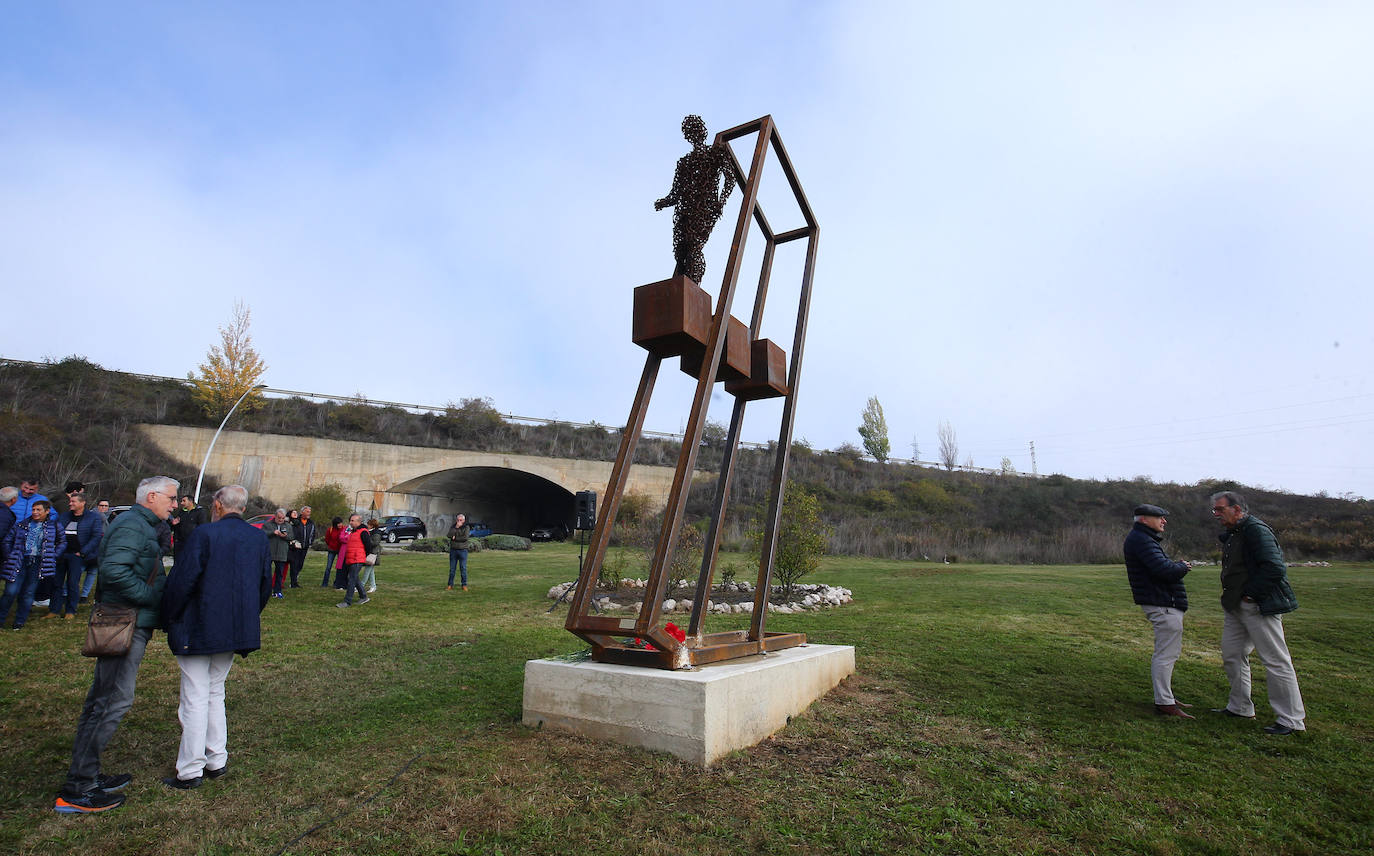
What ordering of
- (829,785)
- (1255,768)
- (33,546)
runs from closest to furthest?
(829,785), (1255,768), (33,546)

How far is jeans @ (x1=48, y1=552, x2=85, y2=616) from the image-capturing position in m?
7.98

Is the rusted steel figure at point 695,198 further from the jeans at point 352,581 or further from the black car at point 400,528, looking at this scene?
the black car at point 400,528

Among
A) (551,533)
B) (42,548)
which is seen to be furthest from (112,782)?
(551,533)

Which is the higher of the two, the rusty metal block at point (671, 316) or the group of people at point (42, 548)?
the rusty metal block at point (671, 316)

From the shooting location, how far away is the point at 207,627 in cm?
340

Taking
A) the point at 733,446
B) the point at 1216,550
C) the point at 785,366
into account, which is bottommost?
the point at 1216,550

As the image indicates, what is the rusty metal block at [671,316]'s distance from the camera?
4105mm

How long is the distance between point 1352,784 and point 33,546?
1141 cm

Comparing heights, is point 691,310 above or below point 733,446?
above

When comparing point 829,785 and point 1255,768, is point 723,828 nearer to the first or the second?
point 829,785

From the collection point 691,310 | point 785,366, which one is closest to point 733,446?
point 785,366

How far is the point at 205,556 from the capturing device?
348 centimetres

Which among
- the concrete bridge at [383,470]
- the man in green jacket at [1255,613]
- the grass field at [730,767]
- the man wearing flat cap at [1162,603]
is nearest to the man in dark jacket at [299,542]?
the grass field at [730,767]

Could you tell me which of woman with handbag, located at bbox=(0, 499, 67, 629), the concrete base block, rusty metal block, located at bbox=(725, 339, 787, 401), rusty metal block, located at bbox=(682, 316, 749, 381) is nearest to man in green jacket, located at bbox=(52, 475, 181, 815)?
the concrete base block
